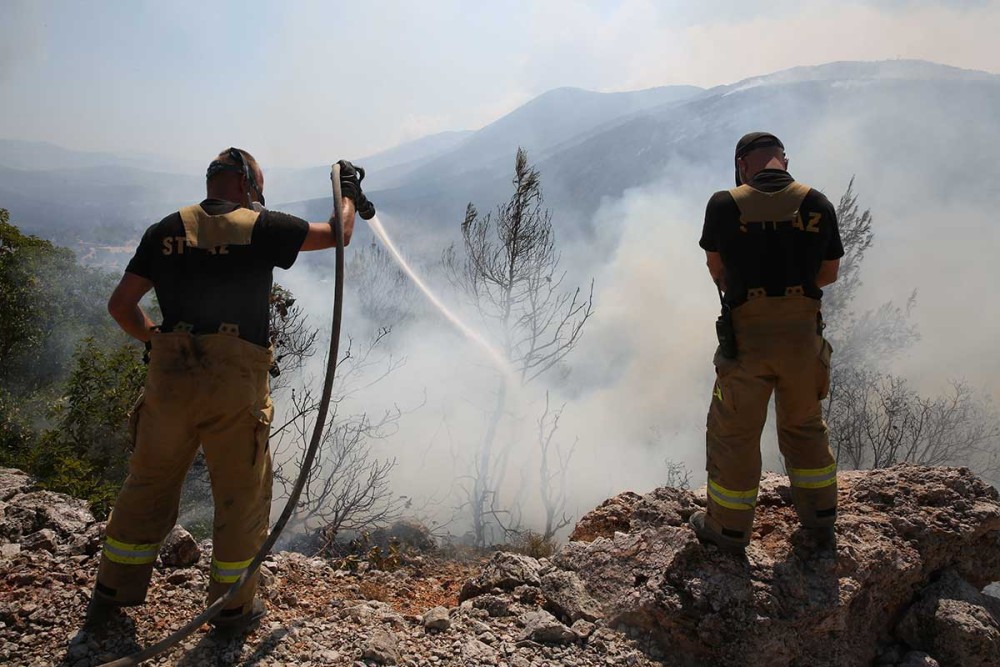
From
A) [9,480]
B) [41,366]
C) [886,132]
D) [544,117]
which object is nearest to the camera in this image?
[9,480]

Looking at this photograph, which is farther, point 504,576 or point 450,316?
point 450,316

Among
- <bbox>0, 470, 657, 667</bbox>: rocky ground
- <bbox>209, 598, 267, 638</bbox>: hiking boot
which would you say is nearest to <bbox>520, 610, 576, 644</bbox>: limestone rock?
<bbox>0, 470, 657, 667</bbox>: rocky ground

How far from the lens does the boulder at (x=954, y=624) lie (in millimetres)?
2584

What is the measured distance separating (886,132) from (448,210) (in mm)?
25203

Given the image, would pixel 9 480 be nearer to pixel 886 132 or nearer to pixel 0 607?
pixel 0 607

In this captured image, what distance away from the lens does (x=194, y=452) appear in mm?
2377

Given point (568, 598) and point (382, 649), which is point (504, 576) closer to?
point (568, 598)

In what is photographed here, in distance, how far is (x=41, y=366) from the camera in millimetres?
9344

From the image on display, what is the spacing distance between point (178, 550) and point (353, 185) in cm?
186

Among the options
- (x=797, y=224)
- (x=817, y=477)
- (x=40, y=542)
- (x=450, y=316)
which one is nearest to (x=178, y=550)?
(x=40, y=542)

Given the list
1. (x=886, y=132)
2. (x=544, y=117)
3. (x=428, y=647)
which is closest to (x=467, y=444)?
(x=428, y=647)

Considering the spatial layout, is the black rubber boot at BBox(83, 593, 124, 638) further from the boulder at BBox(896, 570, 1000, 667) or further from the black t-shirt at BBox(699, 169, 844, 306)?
the boulder at BBox(896, 570, 1000, 667)

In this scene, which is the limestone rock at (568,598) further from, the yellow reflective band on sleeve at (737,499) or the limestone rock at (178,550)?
the limestone rock at (178,550)

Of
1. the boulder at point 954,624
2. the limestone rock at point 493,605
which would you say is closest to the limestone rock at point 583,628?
the limestone rock at point 493,605
